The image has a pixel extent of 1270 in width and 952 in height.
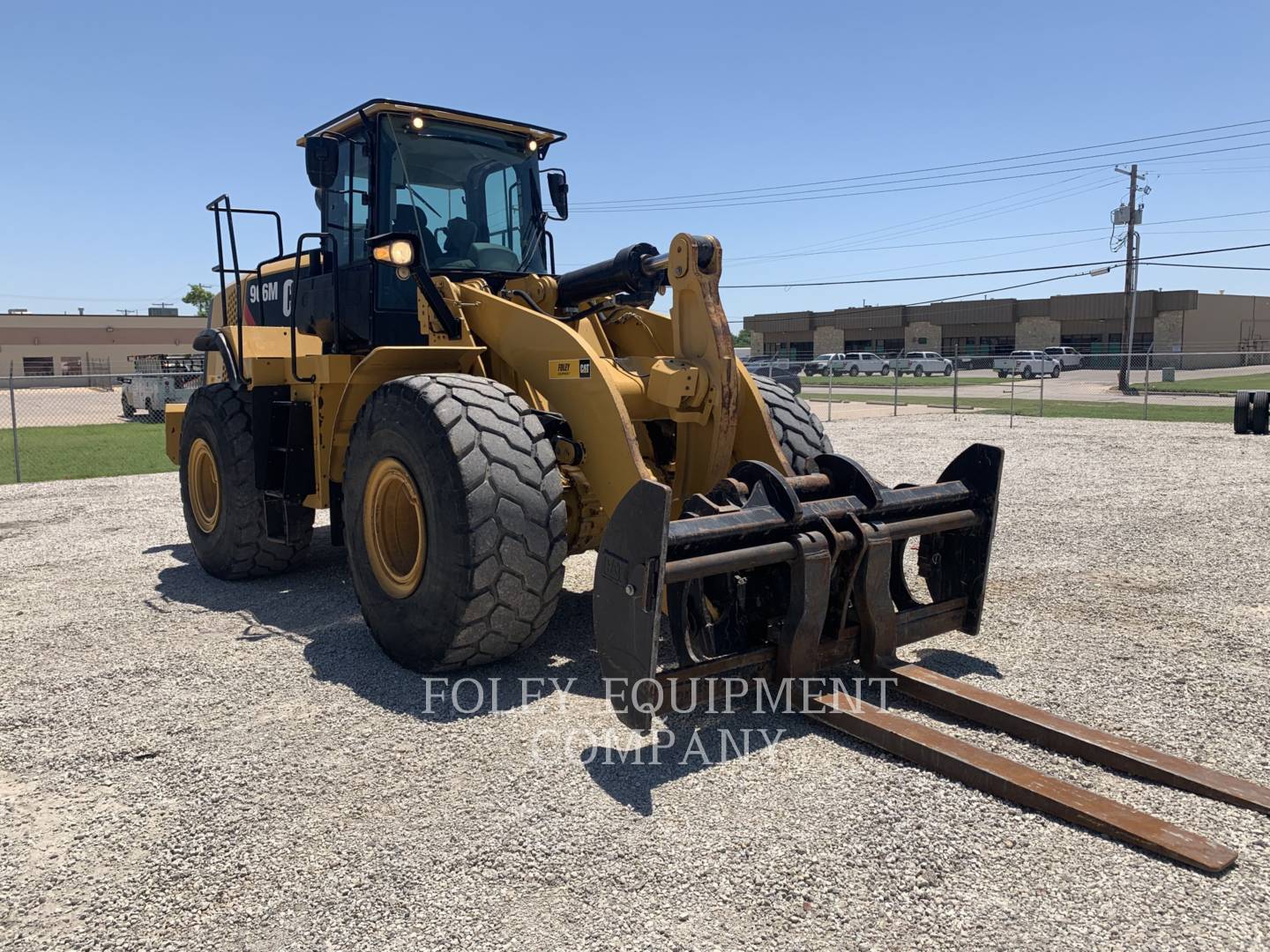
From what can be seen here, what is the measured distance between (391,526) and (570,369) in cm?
133

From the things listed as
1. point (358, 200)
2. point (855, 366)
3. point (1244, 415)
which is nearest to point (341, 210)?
point (358, 200)

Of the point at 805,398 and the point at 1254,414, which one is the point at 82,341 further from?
the point at 1254,414

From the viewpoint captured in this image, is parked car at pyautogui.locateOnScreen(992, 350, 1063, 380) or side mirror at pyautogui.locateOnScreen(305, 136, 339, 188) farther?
parked car at pyautogui.locateOnScreen(992, 350, 1063, 380)

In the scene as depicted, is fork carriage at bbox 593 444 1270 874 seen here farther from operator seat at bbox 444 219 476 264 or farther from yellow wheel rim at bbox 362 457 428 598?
operator seat at bbox 444 219 476 264

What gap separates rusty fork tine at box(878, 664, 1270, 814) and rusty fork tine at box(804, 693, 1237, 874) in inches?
11.1

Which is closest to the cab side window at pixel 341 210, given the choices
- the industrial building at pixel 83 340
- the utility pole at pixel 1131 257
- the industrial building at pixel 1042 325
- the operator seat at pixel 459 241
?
the operator seat at pixel 459 241

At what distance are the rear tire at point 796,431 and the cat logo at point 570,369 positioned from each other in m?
1.10

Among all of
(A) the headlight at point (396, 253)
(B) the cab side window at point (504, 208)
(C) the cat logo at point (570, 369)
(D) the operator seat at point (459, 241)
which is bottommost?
(C) the cat logo at point (570, 369)

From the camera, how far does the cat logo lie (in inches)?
195

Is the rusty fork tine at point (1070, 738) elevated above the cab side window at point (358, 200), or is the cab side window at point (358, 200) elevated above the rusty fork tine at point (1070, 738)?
the cab side window at point (358, 200)

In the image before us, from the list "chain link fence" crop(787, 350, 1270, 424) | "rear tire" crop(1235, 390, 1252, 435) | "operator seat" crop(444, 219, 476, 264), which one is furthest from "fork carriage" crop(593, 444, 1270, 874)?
"chain link fence" crop(787, 350, 1270, 424)

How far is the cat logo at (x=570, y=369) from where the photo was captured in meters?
4.95

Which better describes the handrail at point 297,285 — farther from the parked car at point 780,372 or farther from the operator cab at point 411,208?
the parked car at point 780,372

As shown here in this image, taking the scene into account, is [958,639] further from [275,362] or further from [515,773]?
[275,362]
